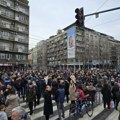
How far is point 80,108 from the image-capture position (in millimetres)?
11453

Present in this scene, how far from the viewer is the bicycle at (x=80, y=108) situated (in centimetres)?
1102

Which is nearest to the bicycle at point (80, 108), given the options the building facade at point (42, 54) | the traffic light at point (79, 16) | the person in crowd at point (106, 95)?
the person in crowd at point (106, 95)

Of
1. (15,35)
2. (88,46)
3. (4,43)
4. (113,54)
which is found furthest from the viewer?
(113,54)

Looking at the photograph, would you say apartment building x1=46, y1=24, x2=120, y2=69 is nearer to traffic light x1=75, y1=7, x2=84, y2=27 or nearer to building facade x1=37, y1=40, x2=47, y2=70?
building facade x1=37, y1=40, x2=47, y2=70

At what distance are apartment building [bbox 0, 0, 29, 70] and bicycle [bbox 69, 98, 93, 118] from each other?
4631 centimetres

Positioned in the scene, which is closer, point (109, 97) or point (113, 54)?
point (109, 97)

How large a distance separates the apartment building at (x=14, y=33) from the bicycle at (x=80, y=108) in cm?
4631

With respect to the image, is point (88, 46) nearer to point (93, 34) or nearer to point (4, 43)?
point (93, 34)

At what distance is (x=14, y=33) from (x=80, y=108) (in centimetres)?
5195

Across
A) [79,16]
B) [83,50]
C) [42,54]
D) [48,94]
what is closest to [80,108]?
[48,94]

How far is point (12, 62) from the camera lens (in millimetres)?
59875

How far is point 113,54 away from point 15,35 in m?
75.1

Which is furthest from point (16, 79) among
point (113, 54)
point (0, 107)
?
point (113, 54)

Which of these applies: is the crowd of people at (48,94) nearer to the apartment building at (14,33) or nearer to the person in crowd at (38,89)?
the person in crowd at (38,89)
